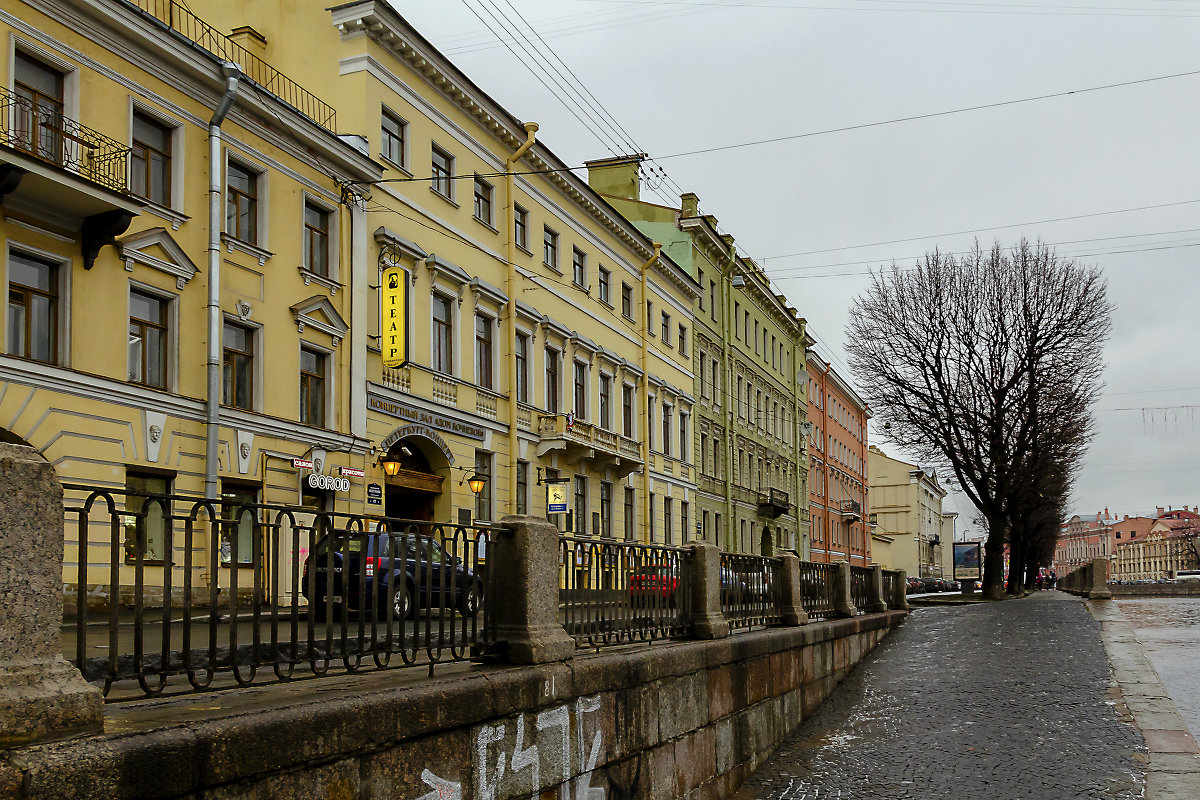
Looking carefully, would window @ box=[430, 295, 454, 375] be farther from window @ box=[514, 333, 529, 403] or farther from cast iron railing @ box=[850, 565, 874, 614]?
cast iron railing @ box=[850, 565, 874, 614]

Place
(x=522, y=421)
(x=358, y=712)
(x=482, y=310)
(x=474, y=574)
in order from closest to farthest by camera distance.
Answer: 1. (x=358, y=712)
2. (x=474, y=574)
3. (x=482, y=310)
4. (x=522, y=421)

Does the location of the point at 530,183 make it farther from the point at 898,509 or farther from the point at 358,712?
the point at 898,509

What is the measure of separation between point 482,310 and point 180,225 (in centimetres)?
940

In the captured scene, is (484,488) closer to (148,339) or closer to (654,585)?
(148,339)

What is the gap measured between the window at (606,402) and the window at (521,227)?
6.66m

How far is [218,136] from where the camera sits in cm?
1831

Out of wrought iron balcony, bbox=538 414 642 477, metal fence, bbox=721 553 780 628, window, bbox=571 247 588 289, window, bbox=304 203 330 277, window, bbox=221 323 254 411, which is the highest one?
window, bbox=571 247 588 289

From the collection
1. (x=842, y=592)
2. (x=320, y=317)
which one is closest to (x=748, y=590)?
(x=842, y=592)

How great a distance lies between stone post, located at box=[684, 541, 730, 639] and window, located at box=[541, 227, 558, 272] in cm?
1978

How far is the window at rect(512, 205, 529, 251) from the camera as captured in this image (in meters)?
28.3

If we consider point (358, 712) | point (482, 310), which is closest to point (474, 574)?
point (358, 712)

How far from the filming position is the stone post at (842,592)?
17656 millimetres

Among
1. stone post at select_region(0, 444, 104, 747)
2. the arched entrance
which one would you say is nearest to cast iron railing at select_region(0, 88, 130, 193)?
the arched entrance

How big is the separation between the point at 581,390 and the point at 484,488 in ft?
23.7
